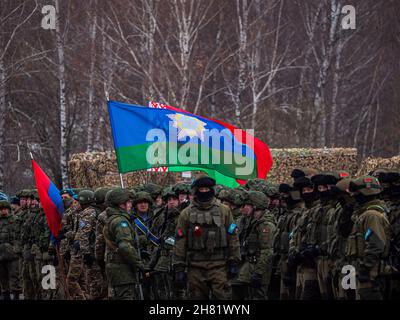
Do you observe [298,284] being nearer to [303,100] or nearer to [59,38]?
[59,38]

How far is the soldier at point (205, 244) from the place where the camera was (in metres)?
13.0

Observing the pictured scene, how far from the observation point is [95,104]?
37688 mm

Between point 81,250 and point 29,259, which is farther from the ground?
point 81,250

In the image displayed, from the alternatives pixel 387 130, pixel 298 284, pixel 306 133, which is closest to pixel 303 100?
pixel 306 133

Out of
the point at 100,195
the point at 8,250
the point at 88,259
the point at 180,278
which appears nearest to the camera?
the point at 180,278

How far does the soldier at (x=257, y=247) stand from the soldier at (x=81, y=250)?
2475mm

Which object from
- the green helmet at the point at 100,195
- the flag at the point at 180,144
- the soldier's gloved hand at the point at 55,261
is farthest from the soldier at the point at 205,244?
the soldier's gloved hand at the point at 55,261

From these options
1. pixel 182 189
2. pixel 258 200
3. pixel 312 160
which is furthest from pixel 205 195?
pixel 312 160

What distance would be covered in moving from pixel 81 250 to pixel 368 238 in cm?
545

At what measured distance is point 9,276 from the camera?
1973 cm

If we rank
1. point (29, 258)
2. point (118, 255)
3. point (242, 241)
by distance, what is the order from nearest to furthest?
point (118, 255) → point (242, 241) → point (29, 258)

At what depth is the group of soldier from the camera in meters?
12.3

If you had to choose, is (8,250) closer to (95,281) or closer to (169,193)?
(95,281)

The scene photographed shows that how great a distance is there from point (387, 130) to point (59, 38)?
14.7 m
